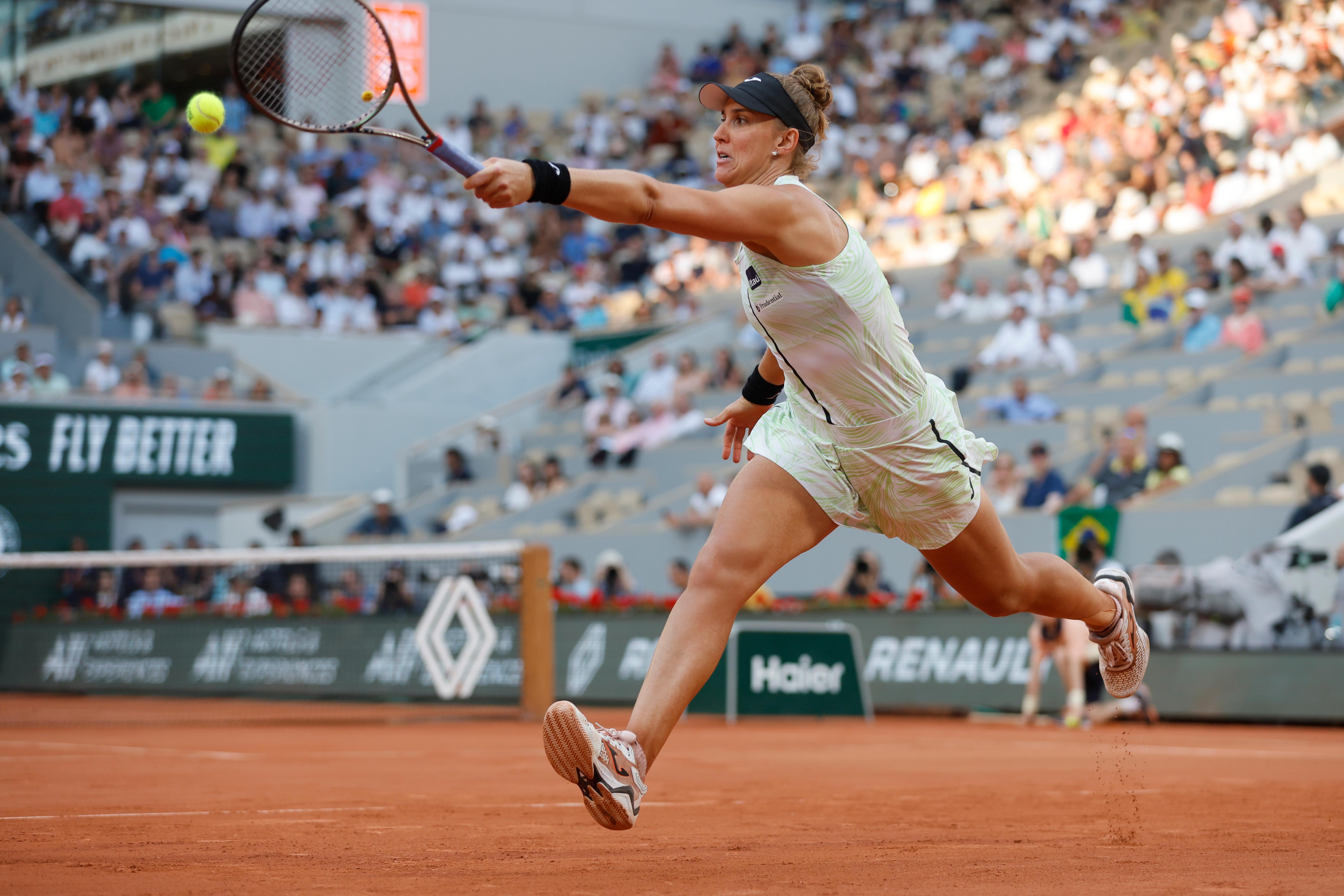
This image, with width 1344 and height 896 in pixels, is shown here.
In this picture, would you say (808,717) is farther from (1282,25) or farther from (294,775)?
(1282,25)

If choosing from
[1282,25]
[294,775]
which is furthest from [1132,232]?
[294,775]

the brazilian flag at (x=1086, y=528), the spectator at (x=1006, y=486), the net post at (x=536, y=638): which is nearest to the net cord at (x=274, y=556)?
the net post at (x=536, y=638)

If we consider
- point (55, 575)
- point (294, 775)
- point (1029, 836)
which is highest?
point (1029, 836)

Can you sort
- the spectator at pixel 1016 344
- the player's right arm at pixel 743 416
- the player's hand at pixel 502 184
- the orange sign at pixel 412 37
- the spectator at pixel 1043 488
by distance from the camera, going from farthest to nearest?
the orange sign at pixel 412 37 → the spectator at pixel 1016 344 → the spectator at pixel 1043 488 → the player's right arm at pixel 743 416 → the player's hand at pixel 502 184

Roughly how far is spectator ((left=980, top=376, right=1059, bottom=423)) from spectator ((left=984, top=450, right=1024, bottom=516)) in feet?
3.21

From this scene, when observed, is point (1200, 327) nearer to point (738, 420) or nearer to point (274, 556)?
point (274, 556)

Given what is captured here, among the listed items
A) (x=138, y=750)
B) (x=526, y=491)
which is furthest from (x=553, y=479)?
(x=138, y=750)

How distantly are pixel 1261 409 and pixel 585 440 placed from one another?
8.82 meters

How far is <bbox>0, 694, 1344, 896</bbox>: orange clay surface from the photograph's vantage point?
4.37m

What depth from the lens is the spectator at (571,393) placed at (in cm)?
2266

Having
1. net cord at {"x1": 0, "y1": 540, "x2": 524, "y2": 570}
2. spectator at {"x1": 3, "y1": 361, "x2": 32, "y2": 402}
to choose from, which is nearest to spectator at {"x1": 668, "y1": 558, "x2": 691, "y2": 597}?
net cord at {"x1": 0, "y1": 540, "x2": 524, "y2": 570}

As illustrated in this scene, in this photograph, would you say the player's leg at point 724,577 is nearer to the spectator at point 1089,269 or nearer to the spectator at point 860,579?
the spectator at point 860,579

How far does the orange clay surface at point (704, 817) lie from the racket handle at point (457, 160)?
5.83ft

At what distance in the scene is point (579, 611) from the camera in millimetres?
14875
